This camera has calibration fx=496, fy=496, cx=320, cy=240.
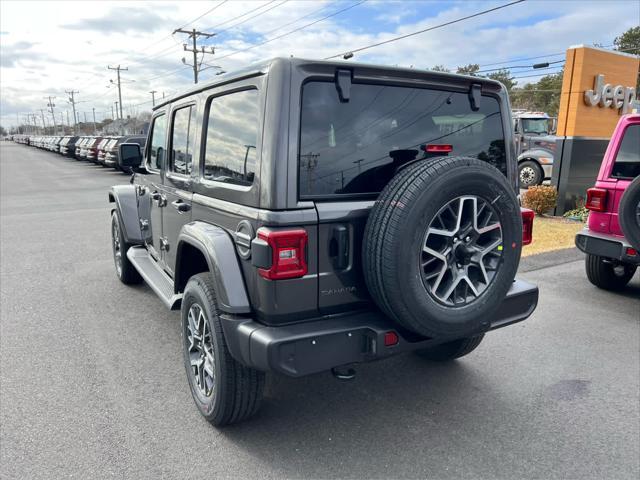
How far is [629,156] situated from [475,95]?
9.94 feet

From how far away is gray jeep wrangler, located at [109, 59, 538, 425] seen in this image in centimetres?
239

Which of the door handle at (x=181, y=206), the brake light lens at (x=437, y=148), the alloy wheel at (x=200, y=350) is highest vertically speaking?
the brake light lens at (x=437, y=148)

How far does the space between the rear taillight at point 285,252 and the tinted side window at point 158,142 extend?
2.23 metres

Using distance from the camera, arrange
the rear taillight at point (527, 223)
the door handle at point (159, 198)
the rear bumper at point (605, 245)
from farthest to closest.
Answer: the rear bumper at point (605, 245) < the door handle at point (159, 198) < the rear taillight at point (527, 223)

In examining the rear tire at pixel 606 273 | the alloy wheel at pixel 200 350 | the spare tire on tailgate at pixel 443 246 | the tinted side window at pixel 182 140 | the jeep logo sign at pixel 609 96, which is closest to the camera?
the spare tire on tailgate at pixel 443 246

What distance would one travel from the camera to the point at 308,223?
243 cm

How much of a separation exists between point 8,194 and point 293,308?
15576 millimetres

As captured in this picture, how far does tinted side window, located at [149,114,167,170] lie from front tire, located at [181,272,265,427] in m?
1.69

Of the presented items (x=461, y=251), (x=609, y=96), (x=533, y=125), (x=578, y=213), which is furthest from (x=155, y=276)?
(x=533, y=125)

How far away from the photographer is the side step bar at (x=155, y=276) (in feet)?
11.4

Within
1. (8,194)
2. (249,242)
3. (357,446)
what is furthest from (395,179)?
(8,194)

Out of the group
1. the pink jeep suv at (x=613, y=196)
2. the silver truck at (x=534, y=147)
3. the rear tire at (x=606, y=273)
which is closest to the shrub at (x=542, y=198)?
the silver truck at (x=534, y=147)

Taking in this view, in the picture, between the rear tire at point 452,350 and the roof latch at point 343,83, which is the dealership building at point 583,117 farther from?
the roof latch at point 343,83

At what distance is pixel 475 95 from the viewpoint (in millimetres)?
2994
